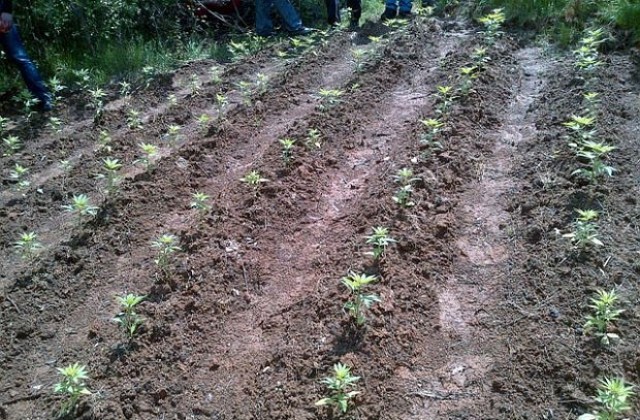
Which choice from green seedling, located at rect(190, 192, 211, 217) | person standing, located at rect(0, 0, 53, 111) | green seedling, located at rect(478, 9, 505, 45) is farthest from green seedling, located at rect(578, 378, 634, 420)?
person standing, located at rect(0, 0, 53, 111)

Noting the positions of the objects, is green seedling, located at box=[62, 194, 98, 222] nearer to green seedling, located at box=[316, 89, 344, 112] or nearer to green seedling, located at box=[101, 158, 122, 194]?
green seedling, located at box=[101, 158, 122, 194]

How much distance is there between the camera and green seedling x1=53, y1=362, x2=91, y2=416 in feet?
9.61

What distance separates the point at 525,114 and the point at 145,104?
4001 mm

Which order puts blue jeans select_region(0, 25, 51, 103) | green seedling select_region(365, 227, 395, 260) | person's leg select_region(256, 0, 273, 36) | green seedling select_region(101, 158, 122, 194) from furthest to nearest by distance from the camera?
person's leg select_region(256, 0, 273, 36)
blue jeans select_region(0, 25, 51, 103)
green seedling select_region(101, 158, 122, 194)
green seedling select_region(365, 227, 395, 260)

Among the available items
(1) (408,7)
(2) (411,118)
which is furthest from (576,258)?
(1) (408,7)

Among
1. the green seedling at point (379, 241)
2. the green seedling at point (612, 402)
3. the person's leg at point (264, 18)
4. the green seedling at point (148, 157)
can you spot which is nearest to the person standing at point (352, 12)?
the person's leg at point (264, 18)

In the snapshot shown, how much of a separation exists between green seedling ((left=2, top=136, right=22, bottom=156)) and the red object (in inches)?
158

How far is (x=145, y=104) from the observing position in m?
6.48

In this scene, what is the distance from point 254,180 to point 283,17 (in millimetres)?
4607

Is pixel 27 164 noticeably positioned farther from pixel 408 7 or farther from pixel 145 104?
pixel 408 7

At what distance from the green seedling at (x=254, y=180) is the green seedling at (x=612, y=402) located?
8.54ft

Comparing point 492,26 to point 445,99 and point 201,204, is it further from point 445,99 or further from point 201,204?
point 201,204

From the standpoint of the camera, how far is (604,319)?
293 centimetres

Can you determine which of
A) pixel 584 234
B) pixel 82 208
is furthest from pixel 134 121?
pixel 584 234
